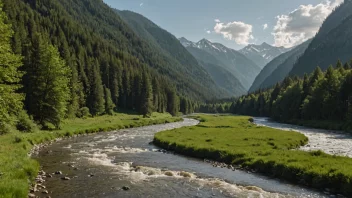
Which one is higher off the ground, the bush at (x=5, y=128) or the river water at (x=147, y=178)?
the bush at (x=5, y=128)

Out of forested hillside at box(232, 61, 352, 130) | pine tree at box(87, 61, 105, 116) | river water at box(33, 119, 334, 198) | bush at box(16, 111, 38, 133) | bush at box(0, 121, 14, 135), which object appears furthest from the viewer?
pine tree at box(87, 61, 105, 116)

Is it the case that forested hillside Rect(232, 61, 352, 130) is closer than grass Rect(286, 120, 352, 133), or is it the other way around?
grass Rect(286, 120, 352, 133)

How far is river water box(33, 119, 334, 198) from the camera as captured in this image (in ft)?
76.8

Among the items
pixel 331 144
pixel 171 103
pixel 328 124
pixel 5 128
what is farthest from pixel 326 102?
pixel 171 103

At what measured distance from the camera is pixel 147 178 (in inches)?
1105

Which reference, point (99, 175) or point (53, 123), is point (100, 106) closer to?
point (53, 123)

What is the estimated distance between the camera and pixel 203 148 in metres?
41.2

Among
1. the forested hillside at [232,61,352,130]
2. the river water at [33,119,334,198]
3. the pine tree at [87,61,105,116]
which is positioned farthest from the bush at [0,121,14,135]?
the forested hillside at [232,61,352,130]

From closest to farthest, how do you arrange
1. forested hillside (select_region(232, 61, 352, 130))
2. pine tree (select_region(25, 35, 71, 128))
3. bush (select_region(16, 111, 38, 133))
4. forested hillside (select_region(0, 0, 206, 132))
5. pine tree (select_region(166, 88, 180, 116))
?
forested hillside (select_region(0, 0, 206, 132)) < bush (select_region(16, 111, 38, 133)) < pine tree (select_region(25, 35, 71, 128)) < forested hillside (select_region(232, 61, 352, 130)) < pine tree (select_region(166, 88, 180, 116))

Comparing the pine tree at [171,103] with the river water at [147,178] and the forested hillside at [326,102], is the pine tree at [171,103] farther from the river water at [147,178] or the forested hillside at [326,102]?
the river water at [147,178]

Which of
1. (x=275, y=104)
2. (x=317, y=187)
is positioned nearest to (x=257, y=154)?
(x=317, y=187)

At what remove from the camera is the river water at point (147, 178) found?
23.4 metres

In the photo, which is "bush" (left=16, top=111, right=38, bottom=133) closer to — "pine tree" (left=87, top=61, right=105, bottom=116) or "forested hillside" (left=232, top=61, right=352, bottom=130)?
"pine tree" (left=87, top=61, right=105, bottom=116)

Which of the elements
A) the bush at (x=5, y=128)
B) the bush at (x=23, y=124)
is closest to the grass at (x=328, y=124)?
the bush at (x=23, y=124)
